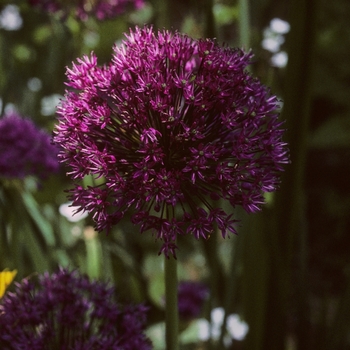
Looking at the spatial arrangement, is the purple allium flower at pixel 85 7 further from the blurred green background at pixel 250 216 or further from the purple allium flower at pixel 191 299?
the purple allium flower at pixel 191 299

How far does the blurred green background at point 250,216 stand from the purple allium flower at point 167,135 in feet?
0.68

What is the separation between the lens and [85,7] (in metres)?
1.25

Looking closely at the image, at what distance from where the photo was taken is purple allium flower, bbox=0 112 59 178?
1.03 meters

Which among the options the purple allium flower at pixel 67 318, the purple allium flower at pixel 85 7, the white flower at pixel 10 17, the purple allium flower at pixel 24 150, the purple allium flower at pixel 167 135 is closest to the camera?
the purple allium flower at pixel 167 135

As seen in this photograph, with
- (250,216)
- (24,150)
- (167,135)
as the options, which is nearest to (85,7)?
(24,150)

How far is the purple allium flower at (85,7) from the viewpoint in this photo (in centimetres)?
122

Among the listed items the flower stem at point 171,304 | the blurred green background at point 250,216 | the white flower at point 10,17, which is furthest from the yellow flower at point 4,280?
the white flower at point 10,17

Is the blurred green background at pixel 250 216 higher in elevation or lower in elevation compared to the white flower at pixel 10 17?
lower

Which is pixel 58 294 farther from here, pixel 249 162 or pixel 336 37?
pixel 336 37

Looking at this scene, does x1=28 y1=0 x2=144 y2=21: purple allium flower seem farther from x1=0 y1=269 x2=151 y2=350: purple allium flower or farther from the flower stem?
the flower stem

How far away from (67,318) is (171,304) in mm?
173

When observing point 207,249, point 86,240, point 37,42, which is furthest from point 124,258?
point 37,42

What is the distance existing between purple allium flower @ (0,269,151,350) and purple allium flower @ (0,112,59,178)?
0.40 m

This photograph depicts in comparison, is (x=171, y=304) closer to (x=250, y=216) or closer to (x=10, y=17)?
(x=250, y=216)
